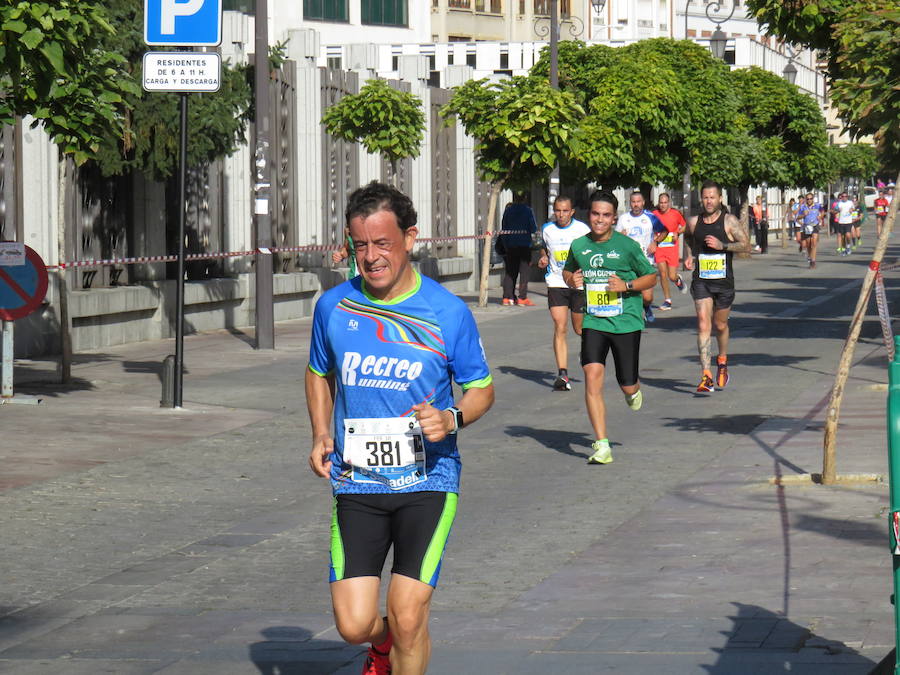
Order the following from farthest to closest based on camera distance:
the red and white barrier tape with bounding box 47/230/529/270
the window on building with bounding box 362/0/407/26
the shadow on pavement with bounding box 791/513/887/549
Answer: the window on building with bounding box 362/0/407/26 < the red and white barrier tape with bounding box 47/230/529/270 < the shadow on pavement with bounding box 791/513/887/549

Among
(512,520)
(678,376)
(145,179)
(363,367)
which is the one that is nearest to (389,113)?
(145,179)

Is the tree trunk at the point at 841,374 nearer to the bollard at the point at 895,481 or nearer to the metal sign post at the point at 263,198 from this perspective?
the bollard at the point at 895,481

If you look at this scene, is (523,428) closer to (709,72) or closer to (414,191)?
(414,191)

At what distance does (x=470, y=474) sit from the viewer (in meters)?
11.3

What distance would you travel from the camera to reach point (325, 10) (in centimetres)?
4956

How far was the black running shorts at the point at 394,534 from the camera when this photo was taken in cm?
516

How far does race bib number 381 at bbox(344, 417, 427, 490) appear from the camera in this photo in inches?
203

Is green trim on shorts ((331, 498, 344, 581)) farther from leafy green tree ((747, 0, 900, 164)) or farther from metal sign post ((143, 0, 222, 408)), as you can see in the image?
metal sign post ((143, 0, 222, 408))

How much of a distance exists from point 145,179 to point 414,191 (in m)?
9.86

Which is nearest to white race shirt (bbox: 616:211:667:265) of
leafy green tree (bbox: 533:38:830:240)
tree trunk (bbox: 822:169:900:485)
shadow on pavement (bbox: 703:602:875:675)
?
leafy green tree (bbox: 533:38:830:240)

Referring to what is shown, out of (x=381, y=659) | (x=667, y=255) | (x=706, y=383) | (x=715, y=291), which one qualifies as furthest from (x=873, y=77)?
(x=667, y=255)

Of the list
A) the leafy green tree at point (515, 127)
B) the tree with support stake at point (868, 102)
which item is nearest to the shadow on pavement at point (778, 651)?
the tree with support stake at point (868, 102)

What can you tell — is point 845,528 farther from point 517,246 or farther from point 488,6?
point 488,6

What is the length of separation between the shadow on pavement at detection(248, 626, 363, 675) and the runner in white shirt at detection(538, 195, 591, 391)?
8874 millimetres
